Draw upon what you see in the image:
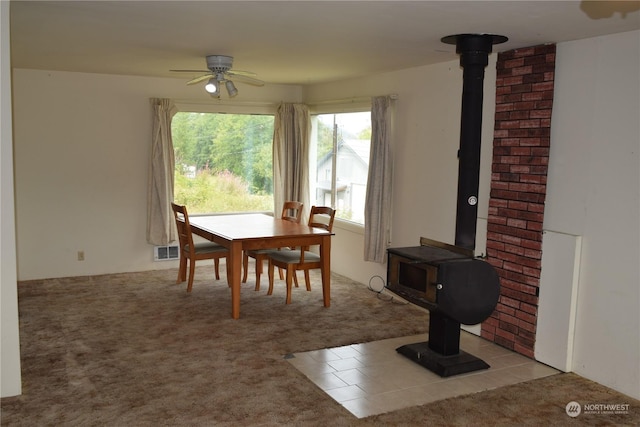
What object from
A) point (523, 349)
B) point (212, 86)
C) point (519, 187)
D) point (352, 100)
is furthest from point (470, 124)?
point (352, 100)

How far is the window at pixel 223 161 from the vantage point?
21.7 ft

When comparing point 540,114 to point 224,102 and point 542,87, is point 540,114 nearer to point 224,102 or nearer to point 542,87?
point 542,87

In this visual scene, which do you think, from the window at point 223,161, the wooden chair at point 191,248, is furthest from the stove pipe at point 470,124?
the window at point 223,161

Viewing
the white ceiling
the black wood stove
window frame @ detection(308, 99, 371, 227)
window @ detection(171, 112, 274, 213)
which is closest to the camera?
the white ceiling

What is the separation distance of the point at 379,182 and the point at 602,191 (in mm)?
2261

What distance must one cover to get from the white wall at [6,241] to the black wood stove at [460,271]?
225 centimetres

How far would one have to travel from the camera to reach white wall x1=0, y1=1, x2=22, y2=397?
2.94 meters

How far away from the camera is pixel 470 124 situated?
3.69 metres

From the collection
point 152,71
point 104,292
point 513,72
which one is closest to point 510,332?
point 513,72

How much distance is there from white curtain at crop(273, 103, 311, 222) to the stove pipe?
3.28m

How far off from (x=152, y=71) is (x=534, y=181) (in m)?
3.80

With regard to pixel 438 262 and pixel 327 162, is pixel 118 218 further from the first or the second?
pixel 438 262

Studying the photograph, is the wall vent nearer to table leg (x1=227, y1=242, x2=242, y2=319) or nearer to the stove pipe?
table leg (x1=227, y1=242, x2=242, y2=319)

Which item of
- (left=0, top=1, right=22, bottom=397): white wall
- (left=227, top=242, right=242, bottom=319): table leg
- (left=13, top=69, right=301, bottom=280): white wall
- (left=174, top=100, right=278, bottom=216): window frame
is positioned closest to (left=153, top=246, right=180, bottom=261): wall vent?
(left=13, top=69, right=301, bottom=280): white wall
